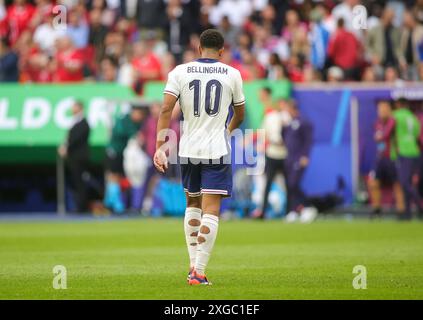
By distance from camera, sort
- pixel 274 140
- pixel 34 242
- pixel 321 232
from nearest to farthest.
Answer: pixel 34 242
pixel 321 232
pixel 274 140

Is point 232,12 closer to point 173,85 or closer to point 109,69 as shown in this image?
point 109,69

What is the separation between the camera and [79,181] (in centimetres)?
2761

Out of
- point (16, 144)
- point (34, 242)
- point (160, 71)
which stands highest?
point (160, 71)

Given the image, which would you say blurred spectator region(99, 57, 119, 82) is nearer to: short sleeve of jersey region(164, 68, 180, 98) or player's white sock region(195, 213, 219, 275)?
short sleeve of jersey region(164, 68, 180, 98)

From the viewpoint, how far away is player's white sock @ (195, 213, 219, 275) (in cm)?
1157

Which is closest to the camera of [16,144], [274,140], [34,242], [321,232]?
[34,242]

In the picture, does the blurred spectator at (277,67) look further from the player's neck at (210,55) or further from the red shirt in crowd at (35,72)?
the player's neck at (210,55)

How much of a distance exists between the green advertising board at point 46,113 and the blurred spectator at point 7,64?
831 millimetres

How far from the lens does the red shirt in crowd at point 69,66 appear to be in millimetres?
28625

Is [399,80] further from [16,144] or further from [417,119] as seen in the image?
[16,144]

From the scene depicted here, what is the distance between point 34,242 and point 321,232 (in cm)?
559

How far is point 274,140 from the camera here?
2614 cm
